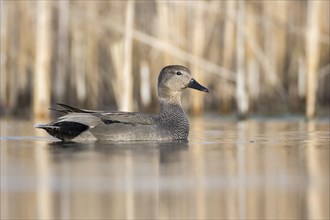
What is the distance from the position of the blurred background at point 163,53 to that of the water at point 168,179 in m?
4.32

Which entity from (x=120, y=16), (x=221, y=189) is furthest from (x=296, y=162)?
(x=120, y=16)

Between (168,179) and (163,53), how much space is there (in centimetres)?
910

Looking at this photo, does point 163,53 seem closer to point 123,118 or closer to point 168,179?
point 123,118

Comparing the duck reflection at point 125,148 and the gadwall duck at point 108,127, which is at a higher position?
the gadwall duck at point 108,127

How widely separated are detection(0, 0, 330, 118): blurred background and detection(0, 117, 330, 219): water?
432 cm

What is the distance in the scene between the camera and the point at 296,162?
6.71 m

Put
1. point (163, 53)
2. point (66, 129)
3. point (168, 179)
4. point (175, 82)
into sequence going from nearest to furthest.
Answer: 1. point (168, 179)
2. point (66, 129)
3. point (175, 82)
4. point (163, 53)

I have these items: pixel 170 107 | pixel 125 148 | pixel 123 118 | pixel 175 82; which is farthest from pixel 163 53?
pixel 125 148

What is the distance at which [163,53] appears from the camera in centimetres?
1466

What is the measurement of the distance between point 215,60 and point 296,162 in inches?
357

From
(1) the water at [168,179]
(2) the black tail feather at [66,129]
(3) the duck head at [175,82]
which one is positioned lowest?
(1) the water at [168,179]

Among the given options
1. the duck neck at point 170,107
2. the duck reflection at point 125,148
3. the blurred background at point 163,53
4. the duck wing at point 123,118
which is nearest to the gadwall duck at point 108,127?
the duck wing at point 123,118

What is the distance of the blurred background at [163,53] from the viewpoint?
1346cm

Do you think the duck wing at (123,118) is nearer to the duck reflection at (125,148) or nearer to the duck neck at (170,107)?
the duck reflection at (125,148)
